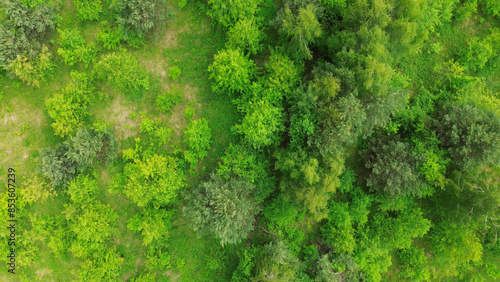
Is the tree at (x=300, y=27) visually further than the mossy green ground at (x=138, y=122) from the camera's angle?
No

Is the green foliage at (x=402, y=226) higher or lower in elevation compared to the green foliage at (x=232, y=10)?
lower

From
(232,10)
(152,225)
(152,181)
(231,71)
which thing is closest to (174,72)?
(231,71)

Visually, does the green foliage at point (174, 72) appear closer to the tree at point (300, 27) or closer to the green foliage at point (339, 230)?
the tree at point (300, 27)

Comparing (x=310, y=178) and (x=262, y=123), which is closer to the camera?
(x=310, y=178)

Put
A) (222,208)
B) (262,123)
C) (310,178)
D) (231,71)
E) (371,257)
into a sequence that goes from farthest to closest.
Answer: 1. (371,257)
2. (231,71)
3. (262,123)
4. (222,208)
5. (310,178)

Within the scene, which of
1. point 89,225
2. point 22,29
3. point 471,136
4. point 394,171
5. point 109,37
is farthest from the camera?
point 109,37

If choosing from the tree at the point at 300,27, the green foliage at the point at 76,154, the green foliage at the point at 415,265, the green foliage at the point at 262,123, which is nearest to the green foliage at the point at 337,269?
the green foliage at the point at 415,265

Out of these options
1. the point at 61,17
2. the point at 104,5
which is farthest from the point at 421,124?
the point at 61,17

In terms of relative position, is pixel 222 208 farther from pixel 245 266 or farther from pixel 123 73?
pixel 123 73
